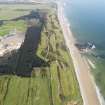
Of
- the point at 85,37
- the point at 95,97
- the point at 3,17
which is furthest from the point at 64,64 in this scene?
the point at 3,17

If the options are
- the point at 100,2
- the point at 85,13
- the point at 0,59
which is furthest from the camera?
the point at 100,2

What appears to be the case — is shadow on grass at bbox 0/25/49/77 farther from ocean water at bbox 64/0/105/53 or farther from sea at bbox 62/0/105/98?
ocean water at bbox 64/0/105/53

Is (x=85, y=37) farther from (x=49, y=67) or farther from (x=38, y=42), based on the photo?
(x=49, y=67)

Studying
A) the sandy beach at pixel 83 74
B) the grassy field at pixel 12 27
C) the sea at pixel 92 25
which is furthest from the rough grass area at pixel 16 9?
the sandy beach at pixel 83 74

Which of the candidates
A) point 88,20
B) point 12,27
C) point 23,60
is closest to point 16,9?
point 12,27

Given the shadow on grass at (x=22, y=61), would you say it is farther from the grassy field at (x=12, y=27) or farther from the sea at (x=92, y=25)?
the sea at (x=92, y=25)

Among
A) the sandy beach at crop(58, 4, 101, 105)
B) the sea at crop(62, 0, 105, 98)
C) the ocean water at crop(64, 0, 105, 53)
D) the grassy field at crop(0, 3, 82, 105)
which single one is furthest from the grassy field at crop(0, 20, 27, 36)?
the grassy field at crop(0, 3, 82, 105)
